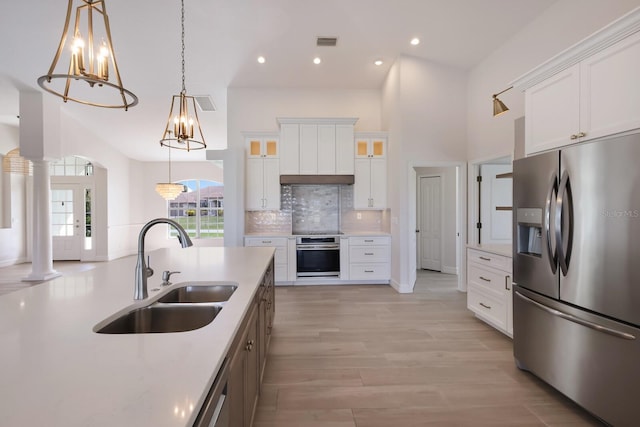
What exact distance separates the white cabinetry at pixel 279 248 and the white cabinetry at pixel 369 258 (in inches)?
43.3

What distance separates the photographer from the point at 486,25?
3.70 metres

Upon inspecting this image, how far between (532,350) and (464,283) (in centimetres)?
260

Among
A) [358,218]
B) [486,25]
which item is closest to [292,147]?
[358,218]

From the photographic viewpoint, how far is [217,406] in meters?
A: 0.89

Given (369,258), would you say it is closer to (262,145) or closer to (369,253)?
(369,253)

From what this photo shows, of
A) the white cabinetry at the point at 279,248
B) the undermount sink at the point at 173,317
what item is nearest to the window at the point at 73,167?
the white cabinetry at the point at 279,248

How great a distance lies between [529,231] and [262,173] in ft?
13.0

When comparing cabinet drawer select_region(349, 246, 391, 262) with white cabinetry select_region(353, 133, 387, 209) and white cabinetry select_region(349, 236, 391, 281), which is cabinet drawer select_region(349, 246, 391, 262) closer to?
white cabinetry select_region(349, 236, 391, 281)

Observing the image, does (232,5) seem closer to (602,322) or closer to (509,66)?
(509,66)

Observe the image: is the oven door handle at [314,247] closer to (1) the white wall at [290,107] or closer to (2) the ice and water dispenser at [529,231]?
(1) the white wall at [290,107]

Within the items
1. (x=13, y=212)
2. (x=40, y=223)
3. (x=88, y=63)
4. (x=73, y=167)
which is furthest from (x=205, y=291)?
(x=73, y=167)

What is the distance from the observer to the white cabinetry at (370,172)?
5.18 metres

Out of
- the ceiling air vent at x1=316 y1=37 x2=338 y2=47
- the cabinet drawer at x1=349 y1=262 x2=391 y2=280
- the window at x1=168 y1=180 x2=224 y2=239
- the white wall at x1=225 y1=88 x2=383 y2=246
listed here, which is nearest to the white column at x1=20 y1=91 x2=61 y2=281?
the white wall at x1=225 y1=88 x2=383 y2=246

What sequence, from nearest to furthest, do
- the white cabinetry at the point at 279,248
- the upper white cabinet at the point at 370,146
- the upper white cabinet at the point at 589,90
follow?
the upper white cabinet at the point at 589,90 → the white cabinetry at the point at 279,248 → the upper white cabinet at the point at 370,146
